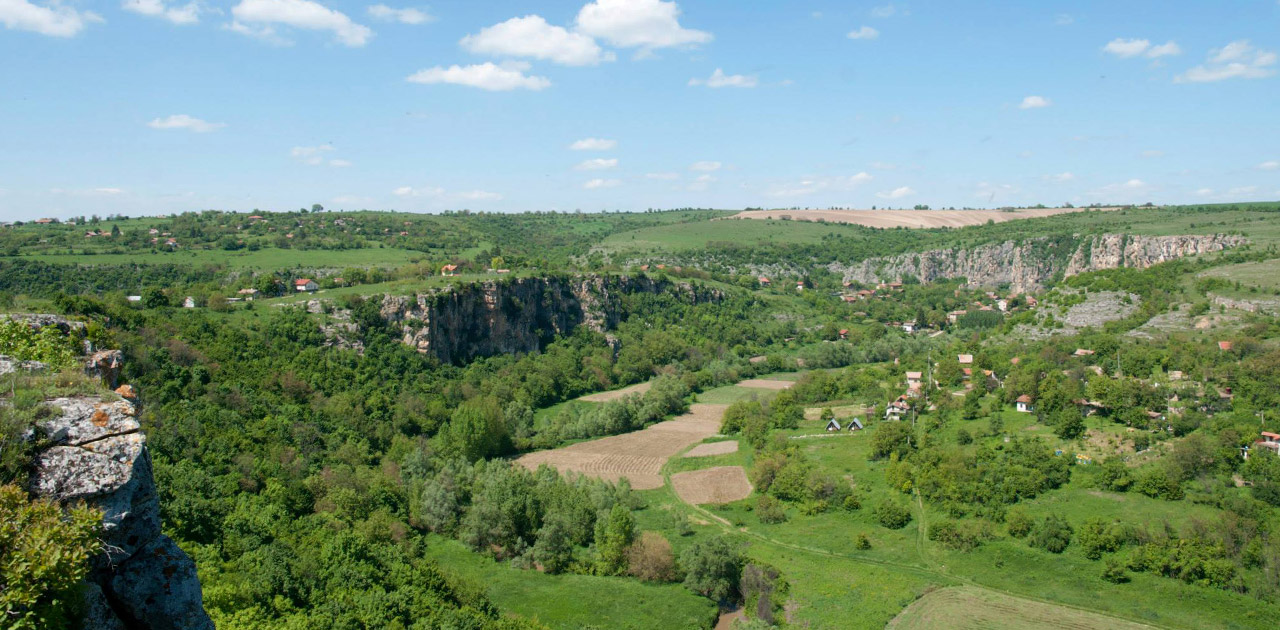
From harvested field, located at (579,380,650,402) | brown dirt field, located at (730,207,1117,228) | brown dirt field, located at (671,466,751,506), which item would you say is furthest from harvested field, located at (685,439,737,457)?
brown dirt field, located at (730,207,1117,228)

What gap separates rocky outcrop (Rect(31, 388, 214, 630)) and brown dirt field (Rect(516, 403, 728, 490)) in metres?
40.9

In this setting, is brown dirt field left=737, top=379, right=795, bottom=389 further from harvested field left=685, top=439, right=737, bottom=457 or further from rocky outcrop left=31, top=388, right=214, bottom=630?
rocky outcrop left=31, top=388, right=214, bottom=630

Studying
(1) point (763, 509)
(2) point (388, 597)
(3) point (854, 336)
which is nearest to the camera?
(2) point (388, 597)

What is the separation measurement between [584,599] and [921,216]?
161 meters

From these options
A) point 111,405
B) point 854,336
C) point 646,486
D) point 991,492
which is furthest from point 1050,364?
point 111,405

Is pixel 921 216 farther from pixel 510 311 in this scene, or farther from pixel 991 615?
pixel 991 615

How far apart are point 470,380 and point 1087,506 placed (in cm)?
4715

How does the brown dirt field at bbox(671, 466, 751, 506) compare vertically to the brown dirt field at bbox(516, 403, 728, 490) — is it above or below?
above

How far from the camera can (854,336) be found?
96438 millimetres

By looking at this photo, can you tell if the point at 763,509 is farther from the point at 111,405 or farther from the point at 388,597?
the point at 111,405

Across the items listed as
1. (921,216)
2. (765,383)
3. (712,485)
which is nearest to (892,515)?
(712,485)

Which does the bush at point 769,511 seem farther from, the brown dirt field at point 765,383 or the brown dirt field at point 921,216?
the brown dirt field at point 921,216

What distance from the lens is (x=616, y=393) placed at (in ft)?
247

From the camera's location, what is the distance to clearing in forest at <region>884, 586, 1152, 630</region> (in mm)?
29125
